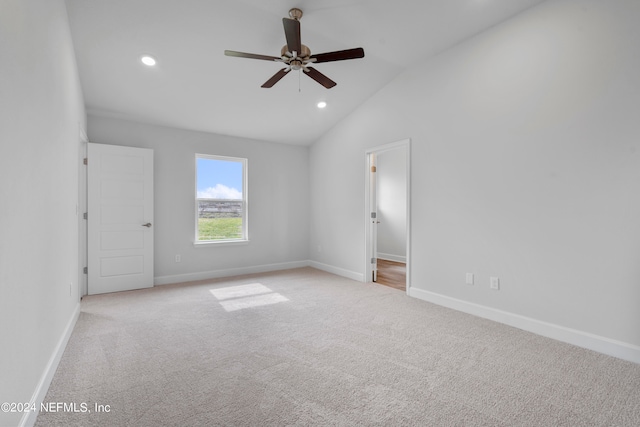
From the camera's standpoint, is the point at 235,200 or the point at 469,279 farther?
the point at 235,200

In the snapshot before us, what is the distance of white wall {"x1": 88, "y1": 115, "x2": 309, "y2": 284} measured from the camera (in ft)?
15.5

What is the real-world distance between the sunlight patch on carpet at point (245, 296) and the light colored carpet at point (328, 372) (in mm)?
184

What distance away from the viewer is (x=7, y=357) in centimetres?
136

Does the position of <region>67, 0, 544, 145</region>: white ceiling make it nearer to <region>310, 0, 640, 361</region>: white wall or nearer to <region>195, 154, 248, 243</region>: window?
<region>310, 0, 640, 361</region>: white wall

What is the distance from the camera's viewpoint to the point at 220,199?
17.6ft

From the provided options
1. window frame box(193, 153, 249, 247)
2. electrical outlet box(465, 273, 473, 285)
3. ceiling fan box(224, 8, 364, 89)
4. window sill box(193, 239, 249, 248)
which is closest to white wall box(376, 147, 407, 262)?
window frame box(193, 153, 249, 247)

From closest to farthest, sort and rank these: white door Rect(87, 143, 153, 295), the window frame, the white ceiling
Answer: the white ceiling, white door Rect(87, 143, 153, 295), the window frame

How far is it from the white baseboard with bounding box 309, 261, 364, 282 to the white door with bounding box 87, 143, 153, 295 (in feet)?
9.53

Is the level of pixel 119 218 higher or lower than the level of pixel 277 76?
Answer: lower

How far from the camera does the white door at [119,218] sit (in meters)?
4.16

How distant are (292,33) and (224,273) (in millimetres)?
4097

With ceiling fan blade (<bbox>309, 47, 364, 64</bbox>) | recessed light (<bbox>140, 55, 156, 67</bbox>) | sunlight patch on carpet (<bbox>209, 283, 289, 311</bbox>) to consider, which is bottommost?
sunlight patch on carpet (<bbox>209, 283, 289, 311</bbox>)

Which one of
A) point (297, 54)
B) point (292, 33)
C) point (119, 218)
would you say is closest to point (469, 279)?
point (297, 54)

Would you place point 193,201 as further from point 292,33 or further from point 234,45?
point 292,33
